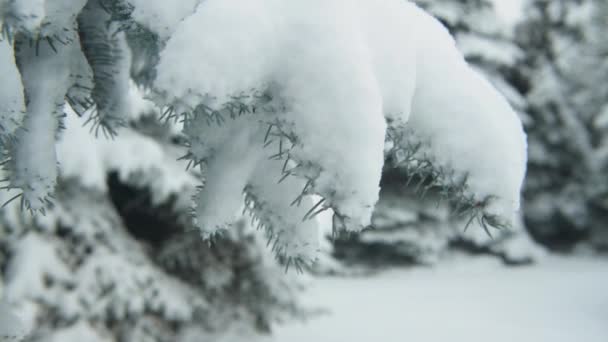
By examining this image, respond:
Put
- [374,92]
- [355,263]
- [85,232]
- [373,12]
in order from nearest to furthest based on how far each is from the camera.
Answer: [374,92] < [373,12] < [85,232] < [355,263]

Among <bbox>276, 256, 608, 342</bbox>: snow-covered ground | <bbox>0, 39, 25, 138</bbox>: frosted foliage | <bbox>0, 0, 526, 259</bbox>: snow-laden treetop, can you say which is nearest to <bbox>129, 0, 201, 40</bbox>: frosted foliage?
<bbox>0, 0, 526, 259</bbox>: snow-laden treetop

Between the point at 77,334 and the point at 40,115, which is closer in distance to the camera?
the point at 40,115

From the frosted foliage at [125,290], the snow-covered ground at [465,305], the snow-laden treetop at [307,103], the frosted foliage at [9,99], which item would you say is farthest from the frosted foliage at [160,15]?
the snow-covered ground at [465,305]

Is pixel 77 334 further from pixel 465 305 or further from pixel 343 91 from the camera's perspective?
pixel 465 305

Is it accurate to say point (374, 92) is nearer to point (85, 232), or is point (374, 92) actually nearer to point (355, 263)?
point (85, 232)

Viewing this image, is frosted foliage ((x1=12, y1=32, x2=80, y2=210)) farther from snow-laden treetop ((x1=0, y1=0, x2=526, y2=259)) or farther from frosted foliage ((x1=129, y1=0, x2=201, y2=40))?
frosted foliage ((x1=129, y1=0, x2=201, y2=40))

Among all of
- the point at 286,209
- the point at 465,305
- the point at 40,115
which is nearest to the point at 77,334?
the point at 40,115

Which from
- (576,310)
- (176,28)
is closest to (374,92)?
(176,28)
